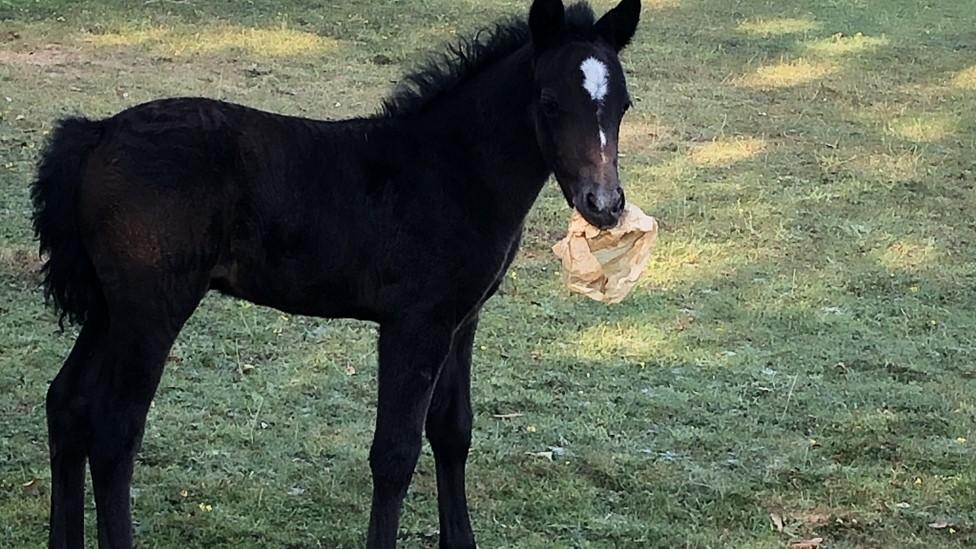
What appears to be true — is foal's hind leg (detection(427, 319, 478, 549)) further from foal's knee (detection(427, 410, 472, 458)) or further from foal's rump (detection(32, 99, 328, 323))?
foal's rump (detection(32, 99, 328, 323))

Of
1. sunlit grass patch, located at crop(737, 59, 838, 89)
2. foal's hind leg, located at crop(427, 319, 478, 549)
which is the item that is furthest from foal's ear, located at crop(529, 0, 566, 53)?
sunlit grass patch, located at crop(737, 59, 838, 89)

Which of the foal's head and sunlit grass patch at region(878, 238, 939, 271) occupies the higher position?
the foal's head

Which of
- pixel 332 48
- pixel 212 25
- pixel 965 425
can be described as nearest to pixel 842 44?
pixel 332 48

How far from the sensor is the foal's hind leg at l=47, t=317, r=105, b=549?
169 inches

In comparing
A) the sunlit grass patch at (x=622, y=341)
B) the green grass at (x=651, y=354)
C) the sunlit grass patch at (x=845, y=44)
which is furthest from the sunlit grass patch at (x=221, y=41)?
the sunlit grass patch at (x=622, y=341)

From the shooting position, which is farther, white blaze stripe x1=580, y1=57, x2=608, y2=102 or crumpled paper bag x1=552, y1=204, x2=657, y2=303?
crumpled paper bag x1=552, y1=204, x2=657, y2=303

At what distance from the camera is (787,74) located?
44.9 feet

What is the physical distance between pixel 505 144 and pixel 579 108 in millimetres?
409

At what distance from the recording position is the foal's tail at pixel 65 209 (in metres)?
4.11

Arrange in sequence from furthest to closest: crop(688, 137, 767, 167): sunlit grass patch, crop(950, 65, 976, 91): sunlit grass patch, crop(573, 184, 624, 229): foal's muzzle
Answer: crop(950, 65, 976, 91): sunlit grass patch < crop(688, 137, 767, 167): sunlit grass patch < crop(573, 184, 624, 229): foal's muzzle

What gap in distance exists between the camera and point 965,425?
621 centimetres

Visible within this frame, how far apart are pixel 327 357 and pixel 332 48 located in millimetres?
7318

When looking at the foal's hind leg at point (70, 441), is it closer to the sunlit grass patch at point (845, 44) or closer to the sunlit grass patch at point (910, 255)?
the sunlit grass patch at point (910, 255)

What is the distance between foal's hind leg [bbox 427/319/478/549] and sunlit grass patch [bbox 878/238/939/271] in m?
4.62
